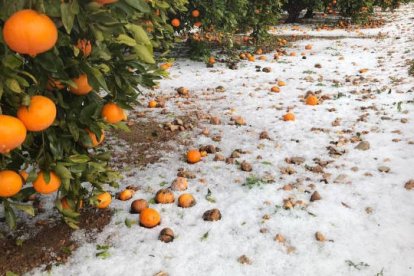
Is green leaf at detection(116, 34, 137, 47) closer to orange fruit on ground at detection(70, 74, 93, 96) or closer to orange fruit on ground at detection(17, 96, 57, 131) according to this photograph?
orange fruit on ground at detection(70, 74, 93, 96)

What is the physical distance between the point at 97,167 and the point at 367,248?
2199 millimetres

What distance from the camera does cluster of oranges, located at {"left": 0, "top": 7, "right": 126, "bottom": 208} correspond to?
66.9 inches

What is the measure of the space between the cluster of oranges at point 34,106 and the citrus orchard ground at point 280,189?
90 centimetres

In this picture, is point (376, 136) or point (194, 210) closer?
point (194, 210)

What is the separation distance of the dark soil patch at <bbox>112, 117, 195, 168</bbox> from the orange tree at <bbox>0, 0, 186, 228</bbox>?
1359mm

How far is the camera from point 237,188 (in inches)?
154

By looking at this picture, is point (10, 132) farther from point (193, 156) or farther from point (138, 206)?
point (193, 156)

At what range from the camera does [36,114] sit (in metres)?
2.05

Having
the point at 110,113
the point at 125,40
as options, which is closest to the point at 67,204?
the point at 110,113

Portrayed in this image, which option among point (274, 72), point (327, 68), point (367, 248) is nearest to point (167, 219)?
point (367, 248)

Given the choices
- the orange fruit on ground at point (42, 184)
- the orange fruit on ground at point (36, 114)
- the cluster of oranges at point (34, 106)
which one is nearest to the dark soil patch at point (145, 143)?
the cluster of oranges at point (34, 106)

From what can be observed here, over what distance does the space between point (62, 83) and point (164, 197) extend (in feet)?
5.42

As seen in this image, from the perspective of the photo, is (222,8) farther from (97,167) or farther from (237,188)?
(97,167)

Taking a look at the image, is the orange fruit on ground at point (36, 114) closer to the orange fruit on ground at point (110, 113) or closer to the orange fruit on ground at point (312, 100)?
the orange fruit on ground at point (110, 113)
